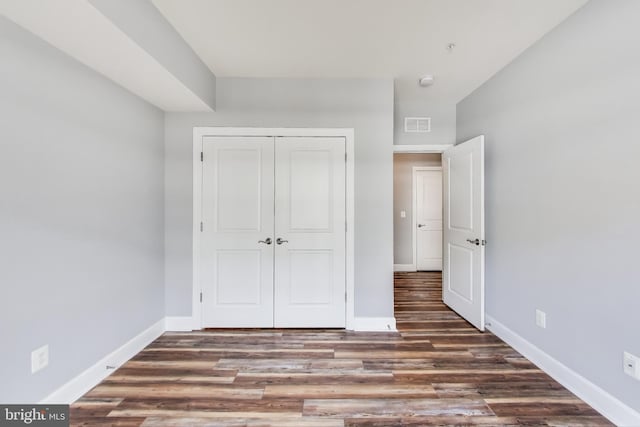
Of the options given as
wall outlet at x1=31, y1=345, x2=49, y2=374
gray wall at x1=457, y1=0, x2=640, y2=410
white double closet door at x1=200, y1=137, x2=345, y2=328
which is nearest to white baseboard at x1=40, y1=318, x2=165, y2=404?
wall outlet at x1=31, y1=345, x2=49, y2=374

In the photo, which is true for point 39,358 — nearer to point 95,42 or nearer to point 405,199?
point 95,42

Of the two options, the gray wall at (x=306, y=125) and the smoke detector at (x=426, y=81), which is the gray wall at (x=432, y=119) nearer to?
the smoke detector at (x=426, y=81)

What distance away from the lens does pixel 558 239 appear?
219 cm

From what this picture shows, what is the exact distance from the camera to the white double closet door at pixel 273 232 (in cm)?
305

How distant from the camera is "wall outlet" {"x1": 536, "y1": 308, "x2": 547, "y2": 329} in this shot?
2.33 meters

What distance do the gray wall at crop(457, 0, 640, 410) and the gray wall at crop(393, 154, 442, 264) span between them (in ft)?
10.2

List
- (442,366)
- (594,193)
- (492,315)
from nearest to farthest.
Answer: (594,193) < (442,366) < (492,315)

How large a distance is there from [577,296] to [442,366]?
107cm

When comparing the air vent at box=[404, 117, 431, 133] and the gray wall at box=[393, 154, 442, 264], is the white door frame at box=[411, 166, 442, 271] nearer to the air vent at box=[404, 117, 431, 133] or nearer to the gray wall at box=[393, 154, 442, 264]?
the gray wall at box=[393, 154, 442, 264]

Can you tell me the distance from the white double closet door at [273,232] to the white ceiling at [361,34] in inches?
28.4

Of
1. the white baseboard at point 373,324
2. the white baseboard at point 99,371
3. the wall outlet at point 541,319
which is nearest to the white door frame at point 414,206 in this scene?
the white baseboard at point 373,324

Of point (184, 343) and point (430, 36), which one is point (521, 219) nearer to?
point (430, 36)

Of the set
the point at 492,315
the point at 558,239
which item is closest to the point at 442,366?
the point at 492,315

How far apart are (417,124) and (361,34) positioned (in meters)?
1.73
